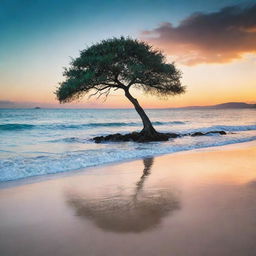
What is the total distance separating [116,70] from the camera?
21.1 m

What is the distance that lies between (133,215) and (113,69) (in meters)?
17.4

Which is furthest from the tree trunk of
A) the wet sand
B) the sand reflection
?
the sand reflection

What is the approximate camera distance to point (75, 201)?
5609 millimetres

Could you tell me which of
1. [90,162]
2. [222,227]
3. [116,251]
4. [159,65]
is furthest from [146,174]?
[159,65]

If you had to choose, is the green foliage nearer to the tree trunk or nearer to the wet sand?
the tree trunk

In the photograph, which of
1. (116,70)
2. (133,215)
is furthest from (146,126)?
(133,215)

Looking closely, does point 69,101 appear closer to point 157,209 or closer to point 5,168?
point 5,168

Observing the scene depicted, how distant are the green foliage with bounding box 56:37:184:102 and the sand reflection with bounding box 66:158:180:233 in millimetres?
15129

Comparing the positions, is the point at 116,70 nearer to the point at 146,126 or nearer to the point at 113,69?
the point at 113,69

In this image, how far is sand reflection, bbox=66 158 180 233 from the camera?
4.31 meters

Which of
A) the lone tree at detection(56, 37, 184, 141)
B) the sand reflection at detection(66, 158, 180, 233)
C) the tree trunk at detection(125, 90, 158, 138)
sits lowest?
the sand reflection at detection(66, 158, 180, 233)

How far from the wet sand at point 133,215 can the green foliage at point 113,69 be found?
1383cm

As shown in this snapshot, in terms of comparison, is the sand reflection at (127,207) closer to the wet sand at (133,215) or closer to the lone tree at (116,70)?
the wet sand at (133,215)

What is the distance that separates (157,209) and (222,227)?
1.28 meters
